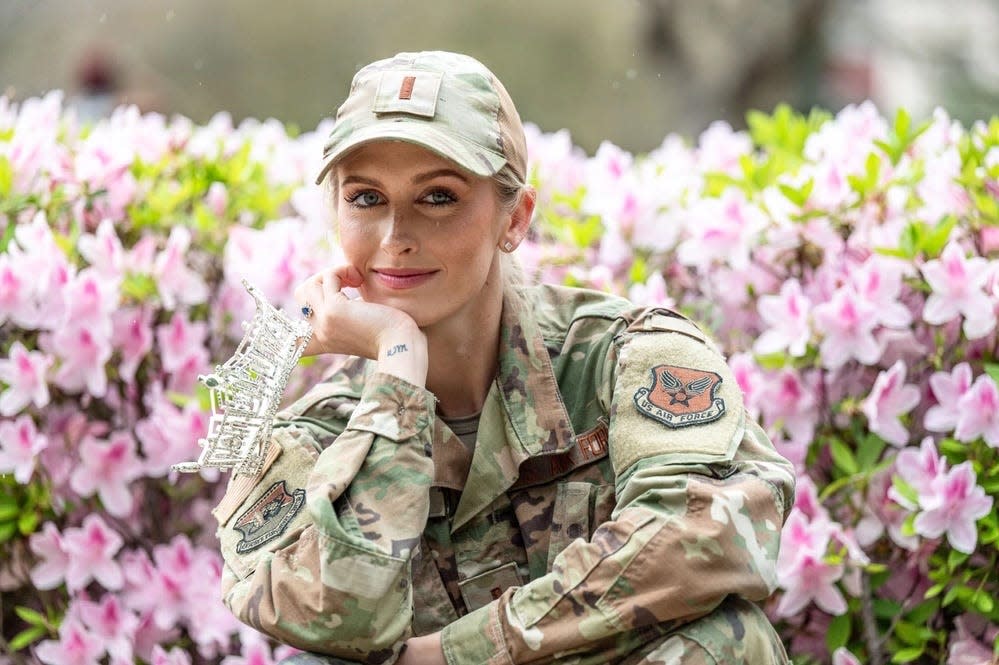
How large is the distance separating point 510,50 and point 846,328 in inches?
667

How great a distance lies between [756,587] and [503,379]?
2.05 ft

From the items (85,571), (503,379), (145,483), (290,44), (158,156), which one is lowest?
(85,571)

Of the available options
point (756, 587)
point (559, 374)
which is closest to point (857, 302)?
point (559, 374)

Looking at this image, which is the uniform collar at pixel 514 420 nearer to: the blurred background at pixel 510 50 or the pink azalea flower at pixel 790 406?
the pink azalea flower at pixel 790 406

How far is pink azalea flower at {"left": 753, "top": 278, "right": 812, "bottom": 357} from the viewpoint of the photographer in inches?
133

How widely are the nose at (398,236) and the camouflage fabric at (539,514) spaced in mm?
221

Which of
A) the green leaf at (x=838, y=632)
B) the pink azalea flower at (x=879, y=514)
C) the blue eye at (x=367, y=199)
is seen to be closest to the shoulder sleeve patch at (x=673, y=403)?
the blue eye at (x=367, y=199)

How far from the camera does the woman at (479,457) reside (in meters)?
2.41

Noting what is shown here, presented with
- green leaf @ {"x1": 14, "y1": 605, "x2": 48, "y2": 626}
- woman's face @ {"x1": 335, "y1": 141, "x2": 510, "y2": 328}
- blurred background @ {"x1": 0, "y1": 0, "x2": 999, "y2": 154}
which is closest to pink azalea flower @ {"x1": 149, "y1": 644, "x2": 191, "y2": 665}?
green leaf @ {"x1": 14, "y1": 605, "x2": 48, "y2": 626}

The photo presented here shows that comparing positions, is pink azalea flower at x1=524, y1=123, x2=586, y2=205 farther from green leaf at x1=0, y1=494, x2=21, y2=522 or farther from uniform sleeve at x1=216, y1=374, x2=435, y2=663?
uniform sleeve at x1=216, y1=374, x2=435, y2=663

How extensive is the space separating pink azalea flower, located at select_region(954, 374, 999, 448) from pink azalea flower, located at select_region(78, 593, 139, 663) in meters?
1.95

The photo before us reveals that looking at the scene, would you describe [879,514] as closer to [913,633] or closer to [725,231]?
[913,633]

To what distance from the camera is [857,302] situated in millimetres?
3311

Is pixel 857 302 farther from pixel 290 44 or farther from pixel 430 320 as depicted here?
pixel 290 44
